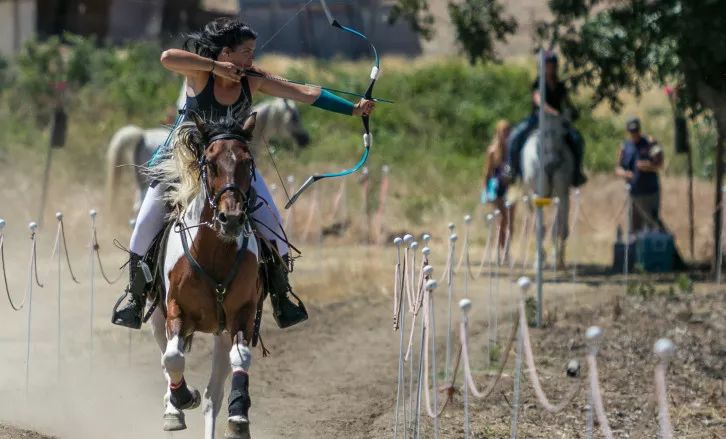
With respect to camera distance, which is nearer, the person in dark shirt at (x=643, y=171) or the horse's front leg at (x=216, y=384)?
the horse's front leg at (x=216, y=384)

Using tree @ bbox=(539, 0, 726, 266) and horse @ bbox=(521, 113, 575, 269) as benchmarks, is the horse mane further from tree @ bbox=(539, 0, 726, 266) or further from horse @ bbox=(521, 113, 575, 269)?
horse @ bbox=(521, 113, 575, 269)

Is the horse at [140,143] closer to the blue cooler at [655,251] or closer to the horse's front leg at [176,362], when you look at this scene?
the blue cooler at [655,251]

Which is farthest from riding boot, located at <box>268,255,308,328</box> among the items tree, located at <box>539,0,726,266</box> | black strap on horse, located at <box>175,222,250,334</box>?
tree, located at <box>539,0,726,266</box>

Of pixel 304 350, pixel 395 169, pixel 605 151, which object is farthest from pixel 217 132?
pixel 605 151

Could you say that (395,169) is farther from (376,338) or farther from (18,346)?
(18,346)

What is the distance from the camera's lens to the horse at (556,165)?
18.8 meters

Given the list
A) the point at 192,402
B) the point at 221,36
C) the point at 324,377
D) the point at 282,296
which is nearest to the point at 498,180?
the point at 324,377

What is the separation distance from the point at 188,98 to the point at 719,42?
9.89 meters

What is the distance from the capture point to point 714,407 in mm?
10461

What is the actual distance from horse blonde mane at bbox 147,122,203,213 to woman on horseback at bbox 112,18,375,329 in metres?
0.18

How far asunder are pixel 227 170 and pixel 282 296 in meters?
1.64

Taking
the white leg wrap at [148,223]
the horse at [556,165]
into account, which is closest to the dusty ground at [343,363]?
the horse at [556,165]

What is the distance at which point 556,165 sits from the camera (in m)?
19.1

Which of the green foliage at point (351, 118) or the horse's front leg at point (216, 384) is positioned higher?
the green foliage at point (351, 118)
